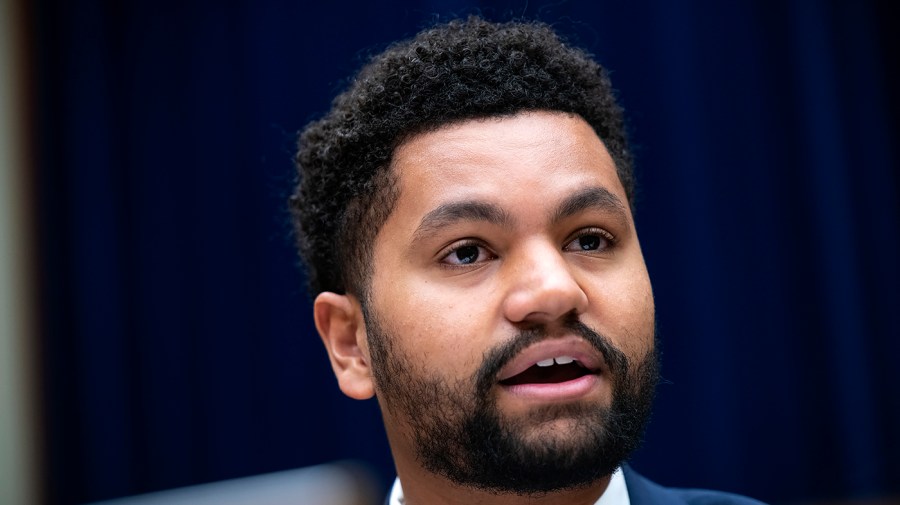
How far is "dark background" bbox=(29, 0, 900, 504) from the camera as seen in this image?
3.07 metres

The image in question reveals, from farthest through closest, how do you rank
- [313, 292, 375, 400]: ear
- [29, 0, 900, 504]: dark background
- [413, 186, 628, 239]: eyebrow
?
[29, 0, 900, 504]: dark background
[313, 292, 375, 400]: ear
[413, 186, 628, 239]: eyebrow

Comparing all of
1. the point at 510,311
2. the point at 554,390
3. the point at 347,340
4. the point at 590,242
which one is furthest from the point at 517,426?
the point at 347,340

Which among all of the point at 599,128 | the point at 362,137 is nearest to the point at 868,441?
the point at 599,128

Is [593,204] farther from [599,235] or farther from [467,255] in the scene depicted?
[467,255]

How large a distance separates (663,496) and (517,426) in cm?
50

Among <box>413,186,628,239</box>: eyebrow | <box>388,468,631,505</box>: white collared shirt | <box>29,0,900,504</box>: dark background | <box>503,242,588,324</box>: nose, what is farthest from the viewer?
<box>29,0,900,504</box>: dark background

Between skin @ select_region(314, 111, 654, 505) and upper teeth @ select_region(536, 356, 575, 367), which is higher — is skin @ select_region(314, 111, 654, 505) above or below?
above

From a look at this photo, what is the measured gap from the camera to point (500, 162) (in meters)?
1.68

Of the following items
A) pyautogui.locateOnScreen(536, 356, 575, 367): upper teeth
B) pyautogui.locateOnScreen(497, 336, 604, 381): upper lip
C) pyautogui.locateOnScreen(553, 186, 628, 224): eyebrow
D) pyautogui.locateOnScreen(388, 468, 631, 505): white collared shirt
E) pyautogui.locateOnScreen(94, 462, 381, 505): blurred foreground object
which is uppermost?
pyautogui.locateOnScreen(553, 186, 628, 224): eyebrow

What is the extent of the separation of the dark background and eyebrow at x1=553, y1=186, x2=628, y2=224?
1.38 meters

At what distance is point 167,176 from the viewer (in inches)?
123

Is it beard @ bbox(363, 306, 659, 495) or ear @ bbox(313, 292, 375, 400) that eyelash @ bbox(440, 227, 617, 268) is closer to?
beard @ bbox(363, 306, 659, 495)

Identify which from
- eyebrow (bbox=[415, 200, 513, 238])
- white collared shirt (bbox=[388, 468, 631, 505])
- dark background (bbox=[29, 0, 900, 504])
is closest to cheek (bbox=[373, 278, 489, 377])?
eyebrow (bbox=[415, 200, 513, 238])

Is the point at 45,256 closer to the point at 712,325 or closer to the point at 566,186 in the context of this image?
the point at 566,186
